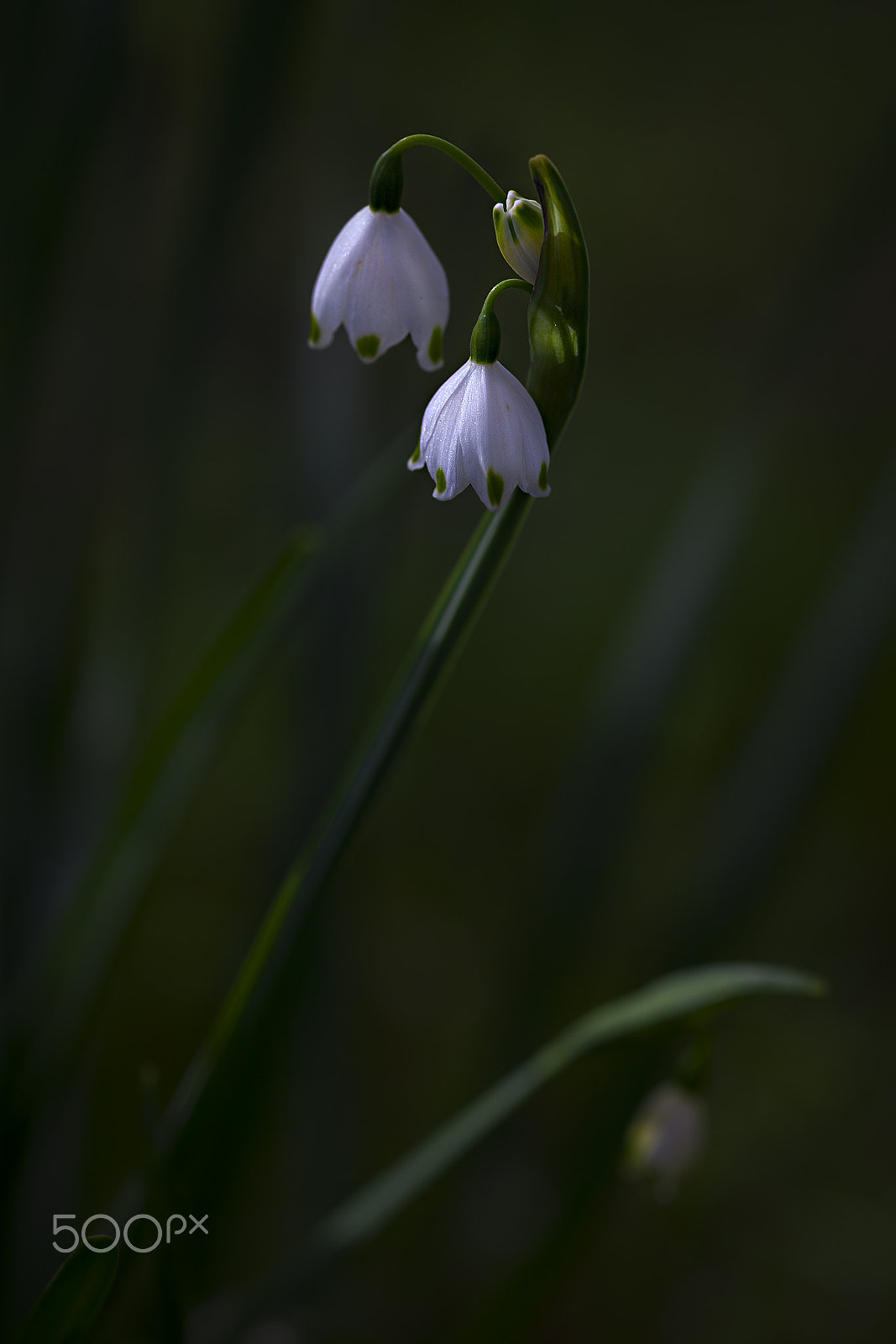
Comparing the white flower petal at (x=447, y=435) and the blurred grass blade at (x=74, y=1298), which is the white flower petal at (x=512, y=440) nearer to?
the white flower petal at (x=447, y=435)

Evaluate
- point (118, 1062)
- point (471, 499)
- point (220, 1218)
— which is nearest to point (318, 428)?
point (220, 1218)

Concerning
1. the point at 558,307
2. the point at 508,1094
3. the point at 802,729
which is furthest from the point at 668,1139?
the point at 558,307

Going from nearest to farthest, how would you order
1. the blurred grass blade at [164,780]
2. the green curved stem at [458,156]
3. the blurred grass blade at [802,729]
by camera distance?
the green curved stem at [458,156] → the blurred grass blade at [164,780] → the blurred grass blade at [802,729]

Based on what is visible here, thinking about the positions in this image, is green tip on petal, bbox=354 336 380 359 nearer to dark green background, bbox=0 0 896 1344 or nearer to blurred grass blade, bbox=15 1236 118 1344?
dark green background, bbox=0 0 896 1344

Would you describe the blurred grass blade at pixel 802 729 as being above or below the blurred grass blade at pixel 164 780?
above

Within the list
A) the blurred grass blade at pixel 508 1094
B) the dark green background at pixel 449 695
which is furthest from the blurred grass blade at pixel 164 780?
the blurred grass blade at pixel 508 1094

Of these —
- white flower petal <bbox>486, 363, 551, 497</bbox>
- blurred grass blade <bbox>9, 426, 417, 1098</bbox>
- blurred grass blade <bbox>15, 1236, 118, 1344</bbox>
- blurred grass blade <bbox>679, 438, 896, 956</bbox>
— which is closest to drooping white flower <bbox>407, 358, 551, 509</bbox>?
white flower petal <bbox>486, 363, 551, 497</bbox>
